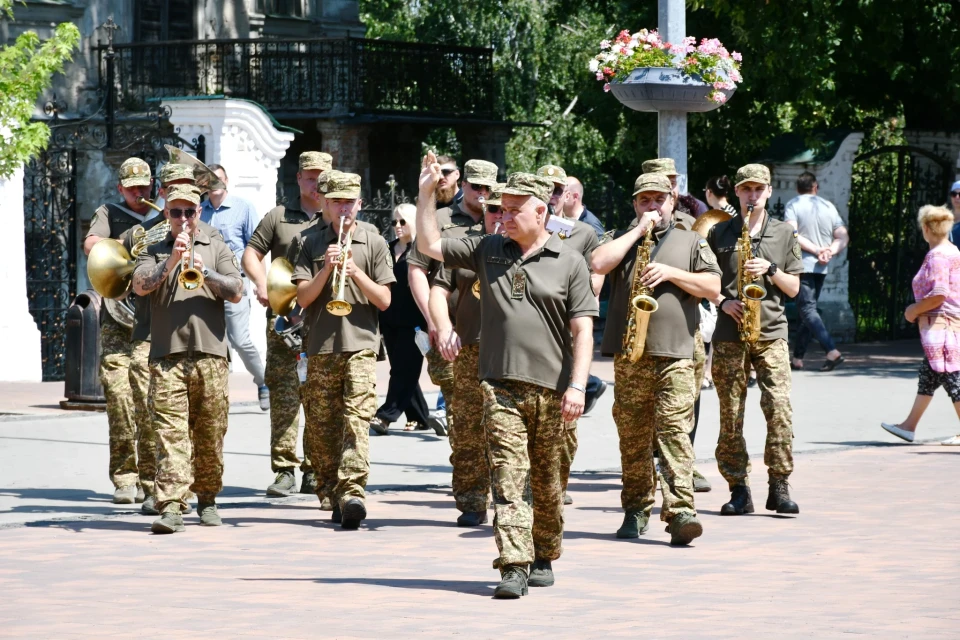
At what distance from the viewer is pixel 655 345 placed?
883cm

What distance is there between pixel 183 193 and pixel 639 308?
97.6 inches

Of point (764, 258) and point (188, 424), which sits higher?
point (764, 258)

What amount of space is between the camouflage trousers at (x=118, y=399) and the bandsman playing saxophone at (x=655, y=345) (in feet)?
9.56

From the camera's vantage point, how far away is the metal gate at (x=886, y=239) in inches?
882

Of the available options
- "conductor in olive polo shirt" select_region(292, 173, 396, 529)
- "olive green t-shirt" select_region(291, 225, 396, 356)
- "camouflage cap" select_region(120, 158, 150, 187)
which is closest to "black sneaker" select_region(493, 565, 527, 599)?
"conductor in olive polo shirt" select_region(292, 173, 396, 529)

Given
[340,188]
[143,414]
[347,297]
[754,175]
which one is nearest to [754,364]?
[754,175]

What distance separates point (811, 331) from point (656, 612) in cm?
1096

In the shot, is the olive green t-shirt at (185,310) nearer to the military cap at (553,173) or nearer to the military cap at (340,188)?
the military cap at (340,188)

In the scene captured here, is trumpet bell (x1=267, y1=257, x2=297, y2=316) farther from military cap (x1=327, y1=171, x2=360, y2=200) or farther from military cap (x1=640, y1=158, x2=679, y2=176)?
military cap (x1=640, y1=158, x2=679, y2=176)

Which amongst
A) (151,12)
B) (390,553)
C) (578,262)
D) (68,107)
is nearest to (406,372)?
(390,553)

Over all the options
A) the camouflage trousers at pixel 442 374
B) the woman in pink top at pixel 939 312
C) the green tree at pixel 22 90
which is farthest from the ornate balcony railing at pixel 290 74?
the camouflage trousers at pixel 442 374

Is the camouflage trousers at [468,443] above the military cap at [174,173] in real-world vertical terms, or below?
below

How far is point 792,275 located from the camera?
9.91 m

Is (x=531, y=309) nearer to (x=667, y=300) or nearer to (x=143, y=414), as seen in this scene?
(x=667, y=300)
